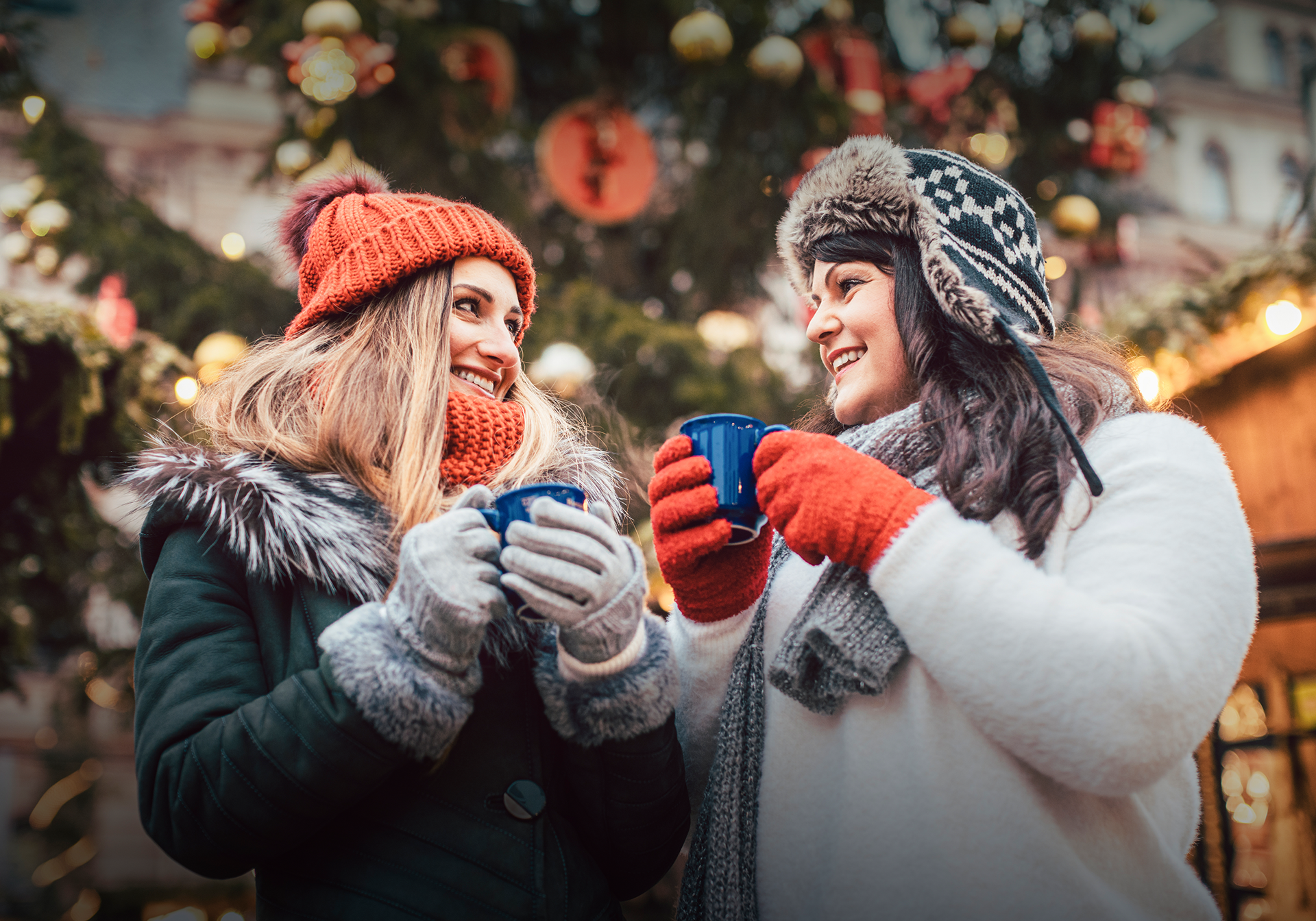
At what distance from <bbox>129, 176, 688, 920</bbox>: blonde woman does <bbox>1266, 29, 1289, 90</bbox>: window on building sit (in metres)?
20.9

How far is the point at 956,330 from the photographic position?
157 centimetres

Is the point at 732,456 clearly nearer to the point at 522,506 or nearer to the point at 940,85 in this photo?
the point at 522,506

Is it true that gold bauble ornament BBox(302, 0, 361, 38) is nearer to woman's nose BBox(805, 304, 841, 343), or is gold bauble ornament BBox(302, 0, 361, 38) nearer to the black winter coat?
the black winter coat

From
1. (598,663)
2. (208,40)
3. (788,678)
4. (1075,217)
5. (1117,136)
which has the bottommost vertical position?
(1075,217)

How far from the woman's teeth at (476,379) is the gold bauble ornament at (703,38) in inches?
131

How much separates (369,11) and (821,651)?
439 cm

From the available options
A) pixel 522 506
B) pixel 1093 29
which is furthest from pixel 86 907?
pixel 1093 29

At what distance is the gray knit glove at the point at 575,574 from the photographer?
1.21m

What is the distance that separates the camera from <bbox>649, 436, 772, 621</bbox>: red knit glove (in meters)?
1.41

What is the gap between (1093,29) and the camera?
514 centimetres

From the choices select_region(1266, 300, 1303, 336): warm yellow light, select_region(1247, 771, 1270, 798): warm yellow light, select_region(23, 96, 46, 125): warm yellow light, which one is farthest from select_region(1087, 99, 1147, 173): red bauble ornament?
select_region(23, 96, 46, 125): warm yellow light

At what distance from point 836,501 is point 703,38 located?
12.5ft

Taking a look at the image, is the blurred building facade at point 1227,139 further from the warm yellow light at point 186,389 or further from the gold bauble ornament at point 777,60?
the warm yellow light at point 186,389

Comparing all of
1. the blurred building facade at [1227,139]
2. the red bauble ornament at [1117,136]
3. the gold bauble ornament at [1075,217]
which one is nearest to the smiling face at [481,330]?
the gold bauble ornament at [1075,217]
